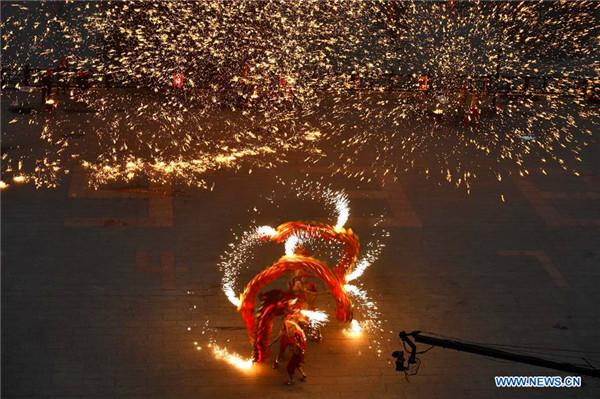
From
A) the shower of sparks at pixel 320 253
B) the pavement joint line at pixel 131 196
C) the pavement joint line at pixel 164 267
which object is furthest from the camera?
the pavement joint line at pixel 131 196

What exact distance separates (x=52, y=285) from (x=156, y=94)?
38.9 ft

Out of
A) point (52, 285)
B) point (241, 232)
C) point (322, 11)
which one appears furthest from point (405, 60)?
point (52, 285)

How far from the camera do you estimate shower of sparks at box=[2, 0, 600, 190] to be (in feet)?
70.5

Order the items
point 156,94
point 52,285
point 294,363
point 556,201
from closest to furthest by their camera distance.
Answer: point 294,363 → point 52,285 → point 556,201 → point 156,94

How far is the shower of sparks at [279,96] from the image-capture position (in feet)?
70.5

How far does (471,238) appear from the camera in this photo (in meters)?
17.8

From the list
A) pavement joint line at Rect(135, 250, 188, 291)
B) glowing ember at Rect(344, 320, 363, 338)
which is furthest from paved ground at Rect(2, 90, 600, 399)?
glowing ember at Rect(344, 320, 363, 338)

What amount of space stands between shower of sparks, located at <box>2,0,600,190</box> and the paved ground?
49.0 inches

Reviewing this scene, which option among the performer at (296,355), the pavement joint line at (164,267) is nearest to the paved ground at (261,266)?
the pavement joint line at (164,267)

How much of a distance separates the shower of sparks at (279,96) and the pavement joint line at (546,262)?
3.55 meters

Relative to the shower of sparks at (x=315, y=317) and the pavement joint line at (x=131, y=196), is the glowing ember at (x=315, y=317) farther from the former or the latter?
the pavement joint line at (x=131, y=196)

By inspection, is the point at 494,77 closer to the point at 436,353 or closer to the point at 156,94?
the point at 156,94

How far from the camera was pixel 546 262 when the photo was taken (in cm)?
1688

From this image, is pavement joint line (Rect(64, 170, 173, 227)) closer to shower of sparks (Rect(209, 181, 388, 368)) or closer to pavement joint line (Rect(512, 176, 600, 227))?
shower of sparks (Rect(209, 181, 388, 368))
